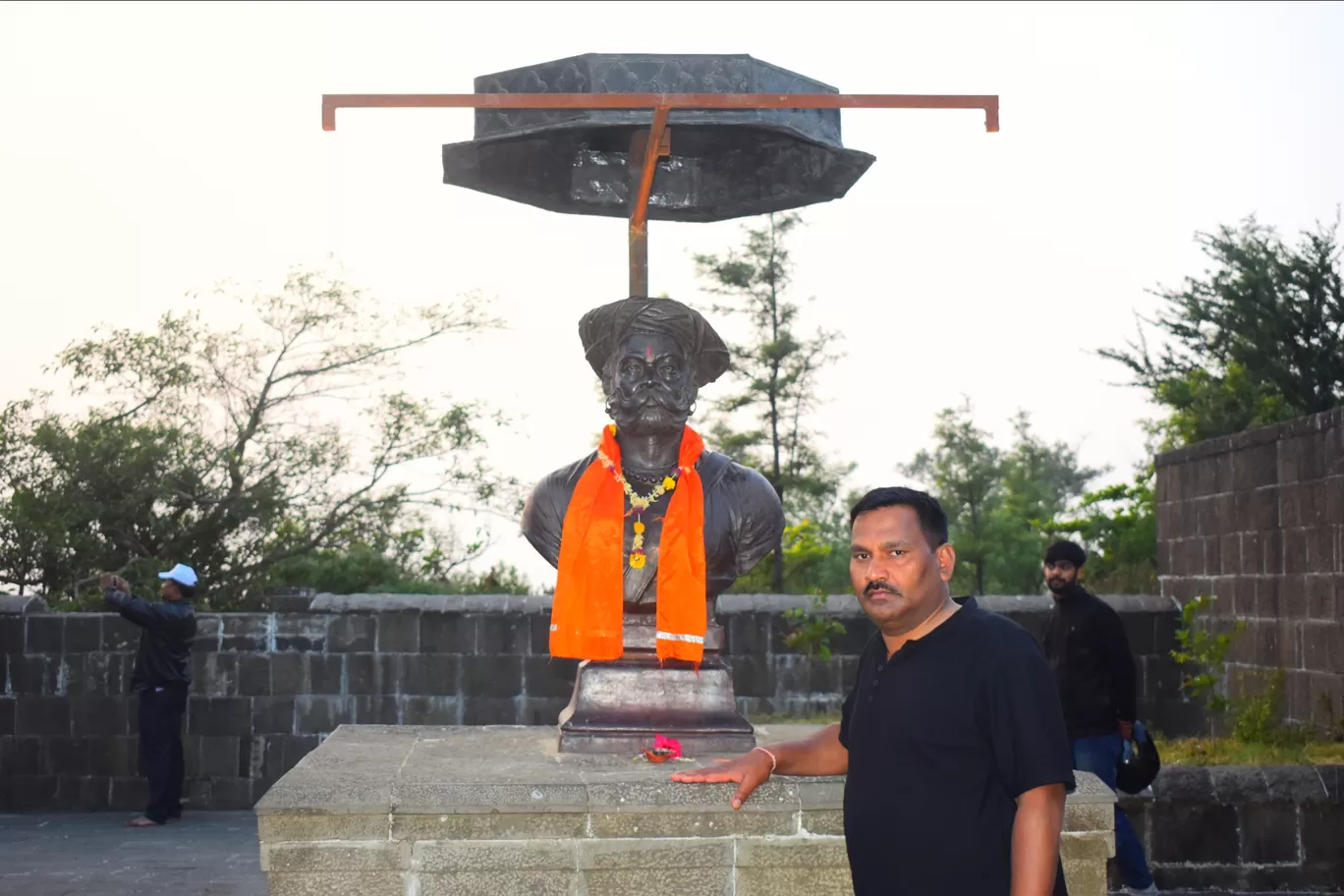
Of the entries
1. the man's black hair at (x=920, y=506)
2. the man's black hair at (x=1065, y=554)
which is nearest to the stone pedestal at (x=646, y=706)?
the man's black hair at (x=920, y=506)

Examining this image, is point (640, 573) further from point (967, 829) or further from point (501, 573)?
point (501, 573)

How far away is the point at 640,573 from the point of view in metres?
4.79

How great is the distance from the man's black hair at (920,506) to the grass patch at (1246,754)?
5295mm

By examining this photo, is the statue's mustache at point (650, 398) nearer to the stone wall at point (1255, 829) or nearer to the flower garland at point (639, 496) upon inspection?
the flower garland at point (639, 496)

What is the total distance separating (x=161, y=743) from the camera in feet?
34.1

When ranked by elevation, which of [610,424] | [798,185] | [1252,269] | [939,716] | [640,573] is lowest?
[939,716]

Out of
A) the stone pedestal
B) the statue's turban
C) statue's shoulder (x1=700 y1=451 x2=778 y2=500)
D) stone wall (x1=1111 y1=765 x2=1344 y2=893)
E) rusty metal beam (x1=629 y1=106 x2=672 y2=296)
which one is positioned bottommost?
stone wall (x1=1111 y1=765 x2=1344 y2=893)

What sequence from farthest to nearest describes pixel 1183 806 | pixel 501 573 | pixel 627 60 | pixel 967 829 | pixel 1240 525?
1. pixel 501 573
2. pixel 1240 525
3. pixel 1183 806
4. pixel 627 60
5. pixel 967 829

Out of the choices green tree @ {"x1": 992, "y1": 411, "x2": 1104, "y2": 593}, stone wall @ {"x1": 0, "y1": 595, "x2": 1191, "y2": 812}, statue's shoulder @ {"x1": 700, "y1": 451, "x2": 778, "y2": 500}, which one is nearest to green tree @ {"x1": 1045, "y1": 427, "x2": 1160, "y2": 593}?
green tree @ {"x1": 992, "y1": 411, "x2": 1104, "y2": 593}

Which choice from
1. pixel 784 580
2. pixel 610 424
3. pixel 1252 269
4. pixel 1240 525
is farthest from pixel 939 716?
pixel 1252 269

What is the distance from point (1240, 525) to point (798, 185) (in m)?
7.02

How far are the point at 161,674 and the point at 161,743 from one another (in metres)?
0.51

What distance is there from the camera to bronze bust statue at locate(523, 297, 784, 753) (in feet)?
15.5

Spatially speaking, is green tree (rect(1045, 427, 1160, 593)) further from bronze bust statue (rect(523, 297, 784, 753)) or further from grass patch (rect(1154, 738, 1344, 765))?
bronze bust statue (rect(523, 297, 784, 753))
